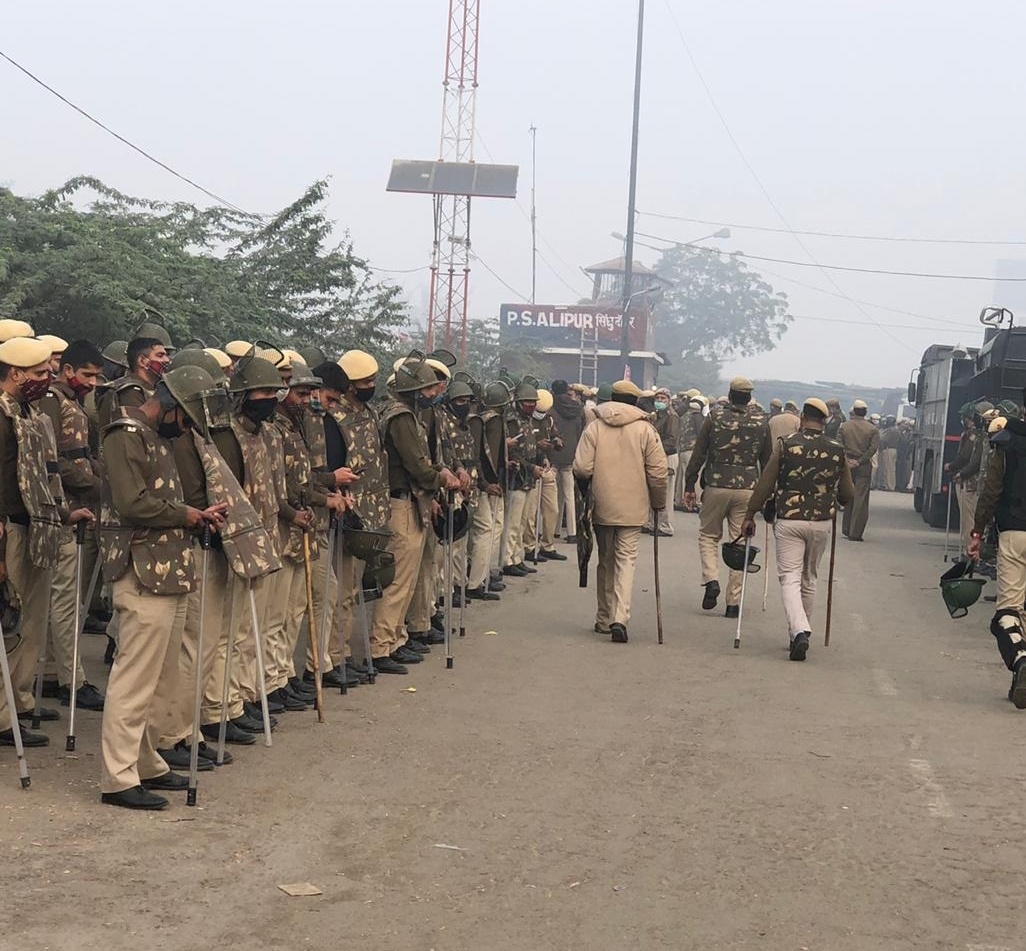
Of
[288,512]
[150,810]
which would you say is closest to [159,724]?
[150,810]

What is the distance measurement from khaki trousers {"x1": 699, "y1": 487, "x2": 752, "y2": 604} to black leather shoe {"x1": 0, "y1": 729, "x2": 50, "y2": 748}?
774 cm

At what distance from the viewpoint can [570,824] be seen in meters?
7.04

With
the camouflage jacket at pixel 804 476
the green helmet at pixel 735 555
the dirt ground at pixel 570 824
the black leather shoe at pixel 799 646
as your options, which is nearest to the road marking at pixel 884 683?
the dirt ground at pixel 570 824

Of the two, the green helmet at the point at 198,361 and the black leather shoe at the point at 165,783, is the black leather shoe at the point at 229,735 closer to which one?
the black leather shoe at the point at 165,783

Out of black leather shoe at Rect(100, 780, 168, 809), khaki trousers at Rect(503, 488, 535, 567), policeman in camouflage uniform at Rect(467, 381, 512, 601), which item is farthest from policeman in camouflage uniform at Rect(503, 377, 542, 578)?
black leather shoe at Rect(100, 780, 168, 809)

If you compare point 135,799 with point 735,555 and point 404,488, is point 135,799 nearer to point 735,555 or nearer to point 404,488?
point 404,488

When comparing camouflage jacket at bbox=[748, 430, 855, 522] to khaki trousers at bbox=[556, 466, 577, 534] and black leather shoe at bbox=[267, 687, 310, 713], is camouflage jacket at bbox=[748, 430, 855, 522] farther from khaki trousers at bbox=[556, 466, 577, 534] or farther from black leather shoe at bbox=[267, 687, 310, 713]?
khaki trousers at bbox=[556, 466, 577, 534]

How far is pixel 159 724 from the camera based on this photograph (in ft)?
24.7

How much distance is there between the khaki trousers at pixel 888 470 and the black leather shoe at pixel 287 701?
34.4 m

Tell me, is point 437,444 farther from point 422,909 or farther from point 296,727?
point 422,909

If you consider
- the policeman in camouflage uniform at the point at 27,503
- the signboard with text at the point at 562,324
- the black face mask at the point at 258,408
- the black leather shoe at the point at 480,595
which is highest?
the signboard with text at the point at 562,324

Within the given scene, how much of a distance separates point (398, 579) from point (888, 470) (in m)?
33.8

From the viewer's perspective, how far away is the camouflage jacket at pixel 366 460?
10.1m

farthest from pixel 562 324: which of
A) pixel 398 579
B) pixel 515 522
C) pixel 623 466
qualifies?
pixel 398 579
